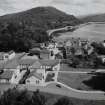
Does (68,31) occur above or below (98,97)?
above

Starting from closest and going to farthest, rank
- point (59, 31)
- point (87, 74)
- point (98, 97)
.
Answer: point (98, 97) < point (87, 74) < point (59, 31)

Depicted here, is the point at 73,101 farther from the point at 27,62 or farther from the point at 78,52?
the point at 78,52

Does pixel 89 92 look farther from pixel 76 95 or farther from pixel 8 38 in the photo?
pixel 8 38

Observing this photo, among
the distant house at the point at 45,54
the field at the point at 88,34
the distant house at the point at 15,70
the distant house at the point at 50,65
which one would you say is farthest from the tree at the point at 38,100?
the field at the point at 88,34

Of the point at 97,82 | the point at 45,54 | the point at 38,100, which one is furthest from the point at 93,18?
the point at 38,100

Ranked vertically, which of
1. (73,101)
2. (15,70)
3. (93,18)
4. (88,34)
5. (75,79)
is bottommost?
(73,101)

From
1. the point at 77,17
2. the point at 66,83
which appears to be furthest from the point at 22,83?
the point at 77,17

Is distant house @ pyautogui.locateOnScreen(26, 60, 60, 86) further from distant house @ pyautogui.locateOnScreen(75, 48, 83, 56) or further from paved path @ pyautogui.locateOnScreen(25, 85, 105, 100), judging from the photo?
distant house @ pyautogui.locateOnScreen(75, 48, 83, 56)

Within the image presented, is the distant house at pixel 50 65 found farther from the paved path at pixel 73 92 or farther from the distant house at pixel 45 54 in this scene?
the paved path at pixel 73 92
